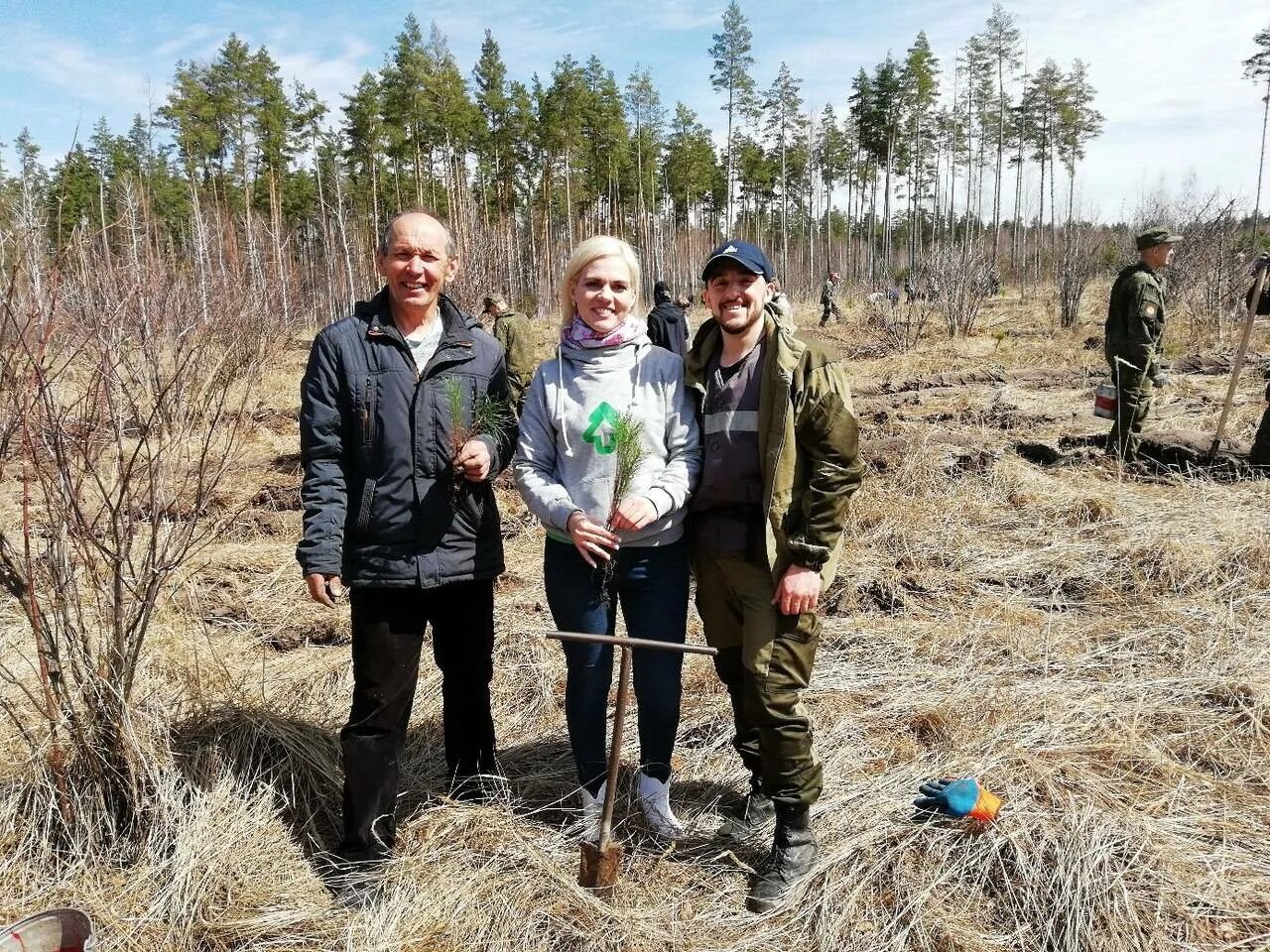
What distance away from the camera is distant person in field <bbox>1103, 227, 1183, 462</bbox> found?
252 inches

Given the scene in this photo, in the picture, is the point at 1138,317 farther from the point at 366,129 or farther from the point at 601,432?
the point at 366,129

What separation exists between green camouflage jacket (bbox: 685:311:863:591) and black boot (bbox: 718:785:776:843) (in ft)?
2.79

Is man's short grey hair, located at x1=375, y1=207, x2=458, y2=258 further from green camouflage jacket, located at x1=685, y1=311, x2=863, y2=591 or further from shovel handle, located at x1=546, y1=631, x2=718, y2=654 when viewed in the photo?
shovel handle, located at x1=546, y1=631, x2=718, y2=654

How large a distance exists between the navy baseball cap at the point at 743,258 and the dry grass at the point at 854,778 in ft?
5.36

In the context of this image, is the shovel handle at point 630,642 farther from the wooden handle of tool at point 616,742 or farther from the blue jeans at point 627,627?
the blue jeans at point 627,627

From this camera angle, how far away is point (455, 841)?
7.56ft

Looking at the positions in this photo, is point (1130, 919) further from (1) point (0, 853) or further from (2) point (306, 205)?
(2) point (306, 205)

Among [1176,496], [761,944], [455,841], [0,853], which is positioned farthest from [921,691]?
[1176,496]

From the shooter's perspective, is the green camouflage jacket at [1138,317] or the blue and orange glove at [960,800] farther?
the green camouflage jacket at [1138,317]

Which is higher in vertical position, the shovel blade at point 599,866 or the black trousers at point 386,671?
the black trousers at point 386,671

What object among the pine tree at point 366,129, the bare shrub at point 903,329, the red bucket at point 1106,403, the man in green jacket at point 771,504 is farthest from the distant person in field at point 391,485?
the pine tree at point 366,129

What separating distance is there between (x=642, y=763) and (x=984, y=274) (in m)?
15.4

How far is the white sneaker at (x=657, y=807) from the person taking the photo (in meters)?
2.38

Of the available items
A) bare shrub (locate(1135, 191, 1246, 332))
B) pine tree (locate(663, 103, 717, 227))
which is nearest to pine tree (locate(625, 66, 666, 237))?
pine tree (locate(663, 103, 717, 227))
